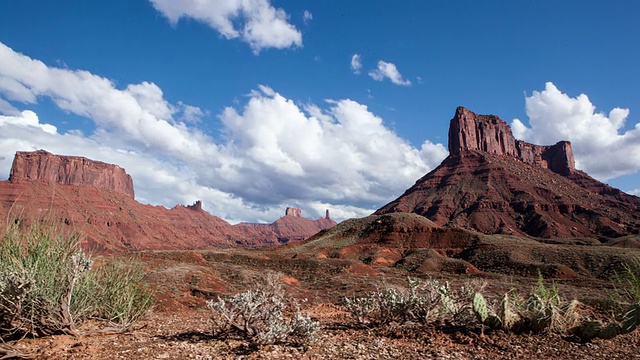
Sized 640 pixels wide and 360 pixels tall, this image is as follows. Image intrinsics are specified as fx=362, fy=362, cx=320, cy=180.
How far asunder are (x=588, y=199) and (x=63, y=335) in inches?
5813

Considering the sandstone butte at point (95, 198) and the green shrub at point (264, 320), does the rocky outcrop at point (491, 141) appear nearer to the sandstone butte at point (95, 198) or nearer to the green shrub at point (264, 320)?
the sandstone butte at point (95, 198)

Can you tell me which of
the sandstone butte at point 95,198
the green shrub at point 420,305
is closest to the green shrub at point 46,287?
the green shrub at point 420,305

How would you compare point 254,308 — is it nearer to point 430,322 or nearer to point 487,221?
point 430,322

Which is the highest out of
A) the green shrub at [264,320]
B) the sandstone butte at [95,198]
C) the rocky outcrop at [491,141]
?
the rocky outcrop at [491,141]

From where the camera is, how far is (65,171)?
164 m

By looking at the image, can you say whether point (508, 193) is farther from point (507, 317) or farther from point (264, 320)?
point (264, 320)

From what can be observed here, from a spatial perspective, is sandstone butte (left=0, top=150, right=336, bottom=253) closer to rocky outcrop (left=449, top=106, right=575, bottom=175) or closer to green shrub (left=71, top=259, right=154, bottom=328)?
green shrub (left=71, top=259, right=154, bottom=328)

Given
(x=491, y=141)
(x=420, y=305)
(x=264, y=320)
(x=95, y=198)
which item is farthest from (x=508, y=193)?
(x=95, y=198)

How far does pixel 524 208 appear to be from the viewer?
354 ft

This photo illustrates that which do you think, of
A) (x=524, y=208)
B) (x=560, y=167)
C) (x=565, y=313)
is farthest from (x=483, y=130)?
(x=565, y=313)

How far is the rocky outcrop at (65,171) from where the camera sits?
5896 inches

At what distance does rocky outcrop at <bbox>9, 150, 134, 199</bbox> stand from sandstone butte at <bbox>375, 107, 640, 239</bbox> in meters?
140

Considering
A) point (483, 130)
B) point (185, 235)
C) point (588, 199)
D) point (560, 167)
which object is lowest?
point (185, 235)

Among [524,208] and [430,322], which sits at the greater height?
[524,208]
